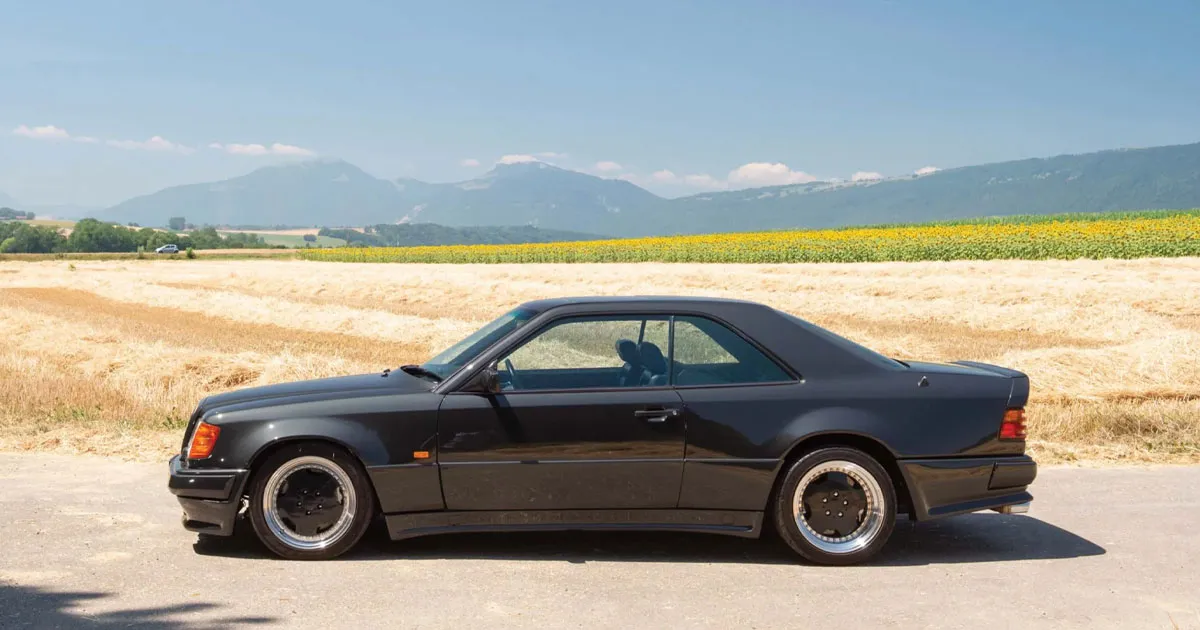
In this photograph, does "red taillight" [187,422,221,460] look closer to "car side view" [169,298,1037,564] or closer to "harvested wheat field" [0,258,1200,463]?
"car side view" [169,298,1037,564]

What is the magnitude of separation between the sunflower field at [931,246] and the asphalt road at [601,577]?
39.2m

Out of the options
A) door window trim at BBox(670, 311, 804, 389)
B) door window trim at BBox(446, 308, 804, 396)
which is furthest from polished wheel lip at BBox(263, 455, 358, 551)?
door window trim at BBox(670, 311, 804, 389)

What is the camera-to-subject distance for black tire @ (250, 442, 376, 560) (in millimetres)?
5508

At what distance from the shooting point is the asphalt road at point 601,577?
4.60 m

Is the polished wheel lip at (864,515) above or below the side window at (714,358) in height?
below

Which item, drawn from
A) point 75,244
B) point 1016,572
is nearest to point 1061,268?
point 1016,572

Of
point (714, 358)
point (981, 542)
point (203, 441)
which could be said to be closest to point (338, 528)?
point (203, 441)

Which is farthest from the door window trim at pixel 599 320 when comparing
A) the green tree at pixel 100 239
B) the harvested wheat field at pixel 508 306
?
the green tree at pixel 100 239

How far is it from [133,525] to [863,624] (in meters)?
4.15

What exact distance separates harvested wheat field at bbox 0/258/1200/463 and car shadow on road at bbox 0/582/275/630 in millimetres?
3743

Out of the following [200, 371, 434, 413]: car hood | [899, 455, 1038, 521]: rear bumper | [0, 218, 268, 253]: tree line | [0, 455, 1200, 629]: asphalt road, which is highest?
[0, 218, 268, 253]: tree line

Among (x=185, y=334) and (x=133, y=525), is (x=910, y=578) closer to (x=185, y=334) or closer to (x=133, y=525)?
(x=133, y=525)

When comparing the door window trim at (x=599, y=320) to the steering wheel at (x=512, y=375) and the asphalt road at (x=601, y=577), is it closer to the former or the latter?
the steering wheel at (x=512, y=375)

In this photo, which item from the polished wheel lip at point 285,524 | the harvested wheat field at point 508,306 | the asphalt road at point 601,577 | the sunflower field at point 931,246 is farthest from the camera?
the sunflower field at point 931,246
